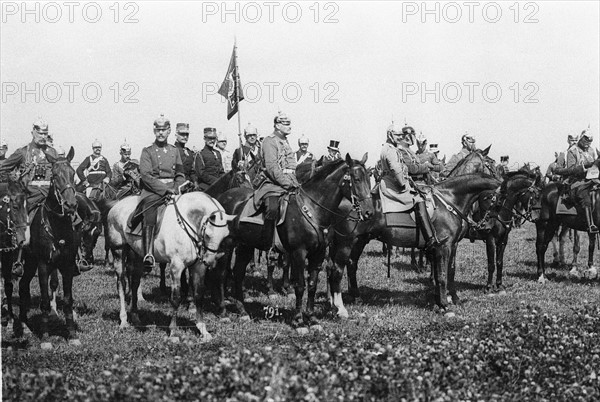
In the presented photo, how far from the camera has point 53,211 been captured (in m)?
11.0

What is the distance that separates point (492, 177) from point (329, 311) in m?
4.34

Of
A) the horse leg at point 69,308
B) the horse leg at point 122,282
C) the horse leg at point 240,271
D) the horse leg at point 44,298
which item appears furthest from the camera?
the horse leg at point 240,271

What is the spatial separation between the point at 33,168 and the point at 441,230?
7675 millimetres

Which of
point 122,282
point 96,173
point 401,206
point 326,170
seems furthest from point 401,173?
point 96,173

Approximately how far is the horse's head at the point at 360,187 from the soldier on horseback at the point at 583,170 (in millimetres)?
7928

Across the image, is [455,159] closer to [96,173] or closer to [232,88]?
[232,88]

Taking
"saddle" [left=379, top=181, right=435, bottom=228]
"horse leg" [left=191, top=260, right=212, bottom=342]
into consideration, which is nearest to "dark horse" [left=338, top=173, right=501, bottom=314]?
"saddle" [left=379, top=181, right=435, bottom=228]

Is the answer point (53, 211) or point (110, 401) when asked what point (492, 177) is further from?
point (110, 401)

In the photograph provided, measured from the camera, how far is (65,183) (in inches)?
418

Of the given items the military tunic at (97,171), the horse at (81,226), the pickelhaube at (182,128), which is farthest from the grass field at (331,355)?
the military tunic at (97,171)

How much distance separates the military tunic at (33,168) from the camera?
11.7 metres

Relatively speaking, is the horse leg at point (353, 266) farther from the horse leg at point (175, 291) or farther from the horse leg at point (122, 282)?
the horse leg at point (122, 282)

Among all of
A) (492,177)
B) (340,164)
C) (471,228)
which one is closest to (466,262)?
(471,228)

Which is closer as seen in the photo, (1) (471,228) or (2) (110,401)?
(2) (110,401)
